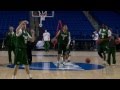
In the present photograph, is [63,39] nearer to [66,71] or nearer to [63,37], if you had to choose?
[63,37]

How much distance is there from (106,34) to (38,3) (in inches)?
325

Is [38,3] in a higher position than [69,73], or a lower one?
higher

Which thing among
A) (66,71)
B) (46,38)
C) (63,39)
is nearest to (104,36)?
(63,39)

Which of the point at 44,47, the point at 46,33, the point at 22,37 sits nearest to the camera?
the point at 22,37

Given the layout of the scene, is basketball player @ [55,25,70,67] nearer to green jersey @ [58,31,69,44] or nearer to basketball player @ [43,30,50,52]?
green jersey @ [58,31,69,44]

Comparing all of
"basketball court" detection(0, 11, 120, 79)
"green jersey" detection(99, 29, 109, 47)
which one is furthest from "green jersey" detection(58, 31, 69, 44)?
"green jersey" detection(99, 29, 109, 47)

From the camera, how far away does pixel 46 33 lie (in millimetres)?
20422

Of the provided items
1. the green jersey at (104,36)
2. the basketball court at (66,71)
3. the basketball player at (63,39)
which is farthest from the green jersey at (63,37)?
the green jersey at (104,36)

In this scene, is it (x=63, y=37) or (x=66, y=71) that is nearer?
(x=66, y=71)

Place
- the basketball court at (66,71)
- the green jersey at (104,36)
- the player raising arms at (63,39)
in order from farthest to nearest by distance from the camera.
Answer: the green jersey at (104,36) < the player raising arms at (63,39) < the basketball court at (66,71)

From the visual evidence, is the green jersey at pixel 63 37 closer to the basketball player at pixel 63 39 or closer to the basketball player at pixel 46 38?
the basketball player at pixel 63 39

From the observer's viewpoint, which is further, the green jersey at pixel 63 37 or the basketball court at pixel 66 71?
the green jersey at pixel 63 37

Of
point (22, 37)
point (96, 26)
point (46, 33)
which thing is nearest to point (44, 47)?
point (46, 33)
